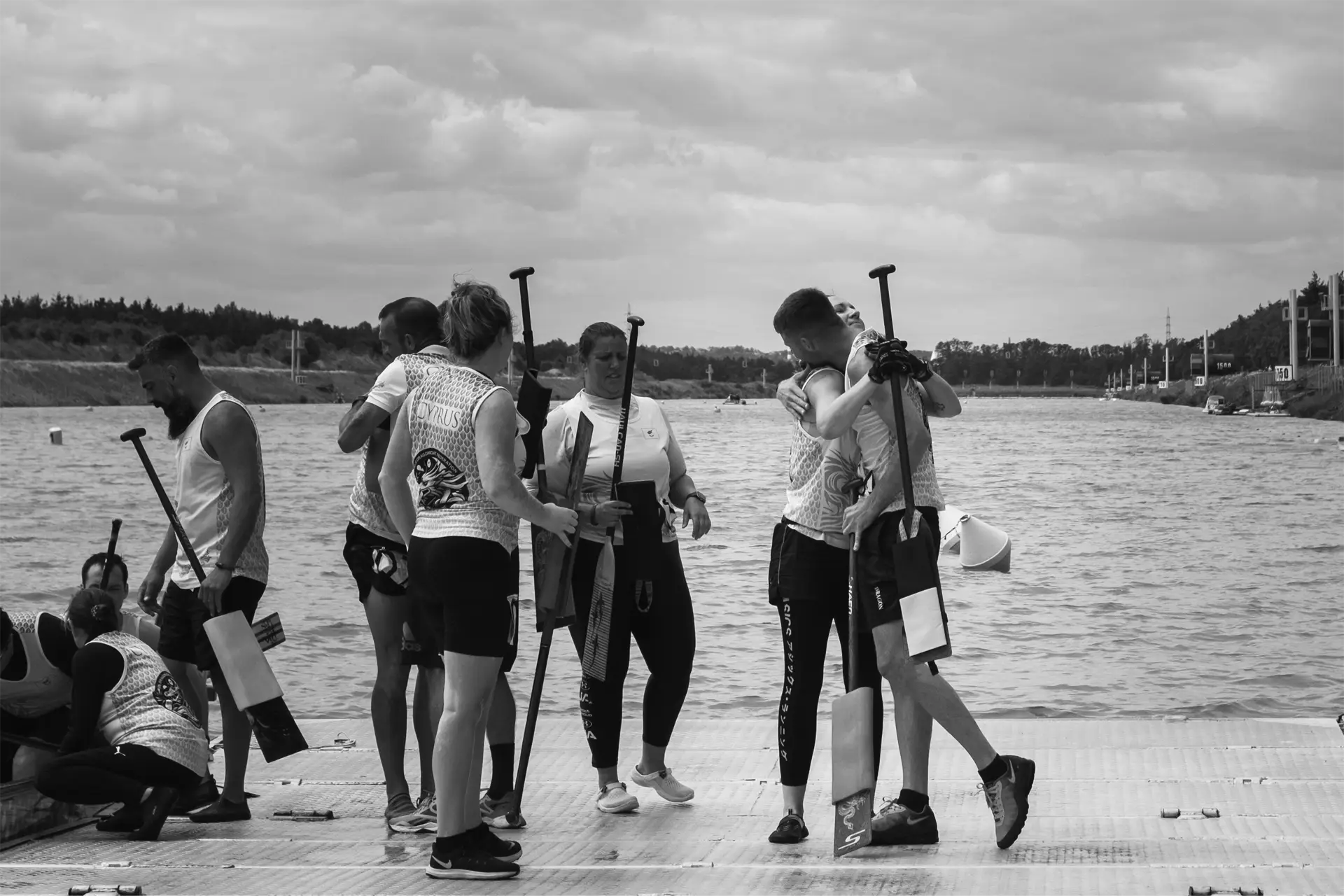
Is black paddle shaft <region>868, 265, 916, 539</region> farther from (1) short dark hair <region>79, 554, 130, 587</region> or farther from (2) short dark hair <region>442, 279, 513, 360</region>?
(1) short dark hair <region>79, 554, 130, 587</region>

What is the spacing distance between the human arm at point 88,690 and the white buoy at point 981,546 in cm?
316

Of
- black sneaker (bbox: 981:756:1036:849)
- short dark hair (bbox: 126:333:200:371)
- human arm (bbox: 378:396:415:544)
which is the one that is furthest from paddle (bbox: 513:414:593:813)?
black sneaker (bbox: 981:756:1036:849)

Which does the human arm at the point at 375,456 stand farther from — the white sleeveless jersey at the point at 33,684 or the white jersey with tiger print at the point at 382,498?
the white sleeveless jersey at the point at 33,684

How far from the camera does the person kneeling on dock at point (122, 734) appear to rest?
205 inches

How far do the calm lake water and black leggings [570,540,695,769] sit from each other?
3673 millimetres

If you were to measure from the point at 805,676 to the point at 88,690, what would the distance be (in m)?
2.63

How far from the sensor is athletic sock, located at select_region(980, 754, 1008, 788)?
15.6 ft

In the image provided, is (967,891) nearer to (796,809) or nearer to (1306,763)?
(796,809)

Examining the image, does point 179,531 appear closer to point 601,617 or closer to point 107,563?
point 107,563

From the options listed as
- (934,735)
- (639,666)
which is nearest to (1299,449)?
(639,666)

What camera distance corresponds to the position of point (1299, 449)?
193ft

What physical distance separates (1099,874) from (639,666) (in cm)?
762

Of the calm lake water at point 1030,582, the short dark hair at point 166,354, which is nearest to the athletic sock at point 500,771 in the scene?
the short dark hair at point 166,354

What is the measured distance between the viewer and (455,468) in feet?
14.9
